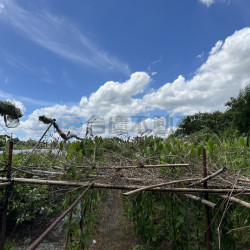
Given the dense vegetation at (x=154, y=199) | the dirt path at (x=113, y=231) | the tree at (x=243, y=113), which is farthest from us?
the tree at (x=243, y=113)

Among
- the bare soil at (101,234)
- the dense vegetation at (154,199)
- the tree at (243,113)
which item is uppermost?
the tree at (243,113)

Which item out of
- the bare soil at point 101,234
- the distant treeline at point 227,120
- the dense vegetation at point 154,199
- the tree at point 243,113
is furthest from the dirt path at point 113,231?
the tree at point 243,113

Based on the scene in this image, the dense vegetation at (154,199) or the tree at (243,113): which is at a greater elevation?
the tree at (243,113)

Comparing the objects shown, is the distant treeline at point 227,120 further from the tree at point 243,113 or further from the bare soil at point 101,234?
the bare soil at point 101,234

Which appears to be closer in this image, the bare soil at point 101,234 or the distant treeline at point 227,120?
the bare soil at point 101,234

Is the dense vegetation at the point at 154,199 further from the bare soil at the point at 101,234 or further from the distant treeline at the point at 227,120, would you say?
the distant treeline at the point at 227,120

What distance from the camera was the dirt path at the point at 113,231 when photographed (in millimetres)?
3365

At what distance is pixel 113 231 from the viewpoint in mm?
3912

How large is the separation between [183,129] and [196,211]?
70.6ft

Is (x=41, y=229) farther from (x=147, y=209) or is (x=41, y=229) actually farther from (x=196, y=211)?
(x=196, y=211)

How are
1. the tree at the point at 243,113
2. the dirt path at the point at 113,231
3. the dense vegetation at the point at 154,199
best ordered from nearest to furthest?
the dense vegetation at the point at 154,199, the dirt path at the point at 113,231, the tree at the point at 243,113

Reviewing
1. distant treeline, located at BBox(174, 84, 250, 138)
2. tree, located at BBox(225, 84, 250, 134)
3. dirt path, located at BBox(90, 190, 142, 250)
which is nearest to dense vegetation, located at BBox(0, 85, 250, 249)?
dirt path, located at BBox(90, 190, 142, 250)

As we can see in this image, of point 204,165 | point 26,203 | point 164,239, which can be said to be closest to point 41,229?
point 26,203

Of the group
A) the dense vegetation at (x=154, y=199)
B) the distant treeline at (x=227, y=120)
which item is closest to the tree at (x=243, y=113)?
the distant treeline at (x=227, y=120)
